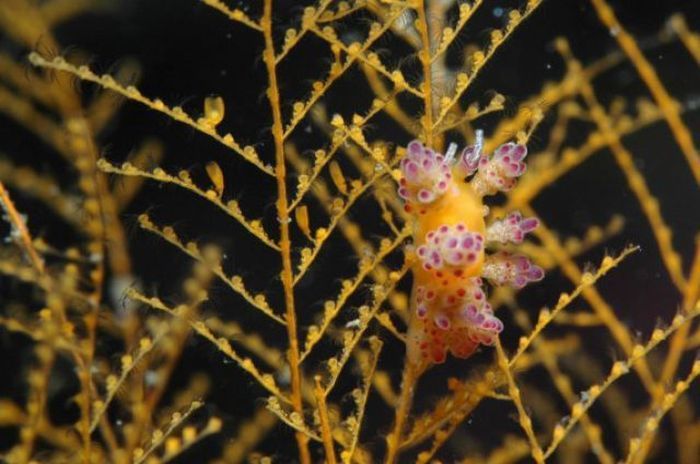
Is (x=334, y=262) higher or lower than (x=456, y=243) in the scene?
higher

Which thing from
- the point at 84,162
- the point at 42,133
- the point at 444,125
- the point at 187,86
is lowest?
the point at 84,162

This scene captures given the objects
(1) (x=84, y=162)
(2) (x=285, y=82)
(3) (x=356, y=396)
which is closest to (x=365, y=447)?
(3) (x=356, y=396)

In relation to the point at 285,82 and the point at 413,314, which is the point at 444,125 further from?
the point at 285,82

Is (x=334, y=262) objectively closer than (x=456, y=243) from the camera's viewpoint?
No

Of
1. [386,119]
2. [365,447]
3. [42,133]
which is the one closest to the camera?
[365,447]
